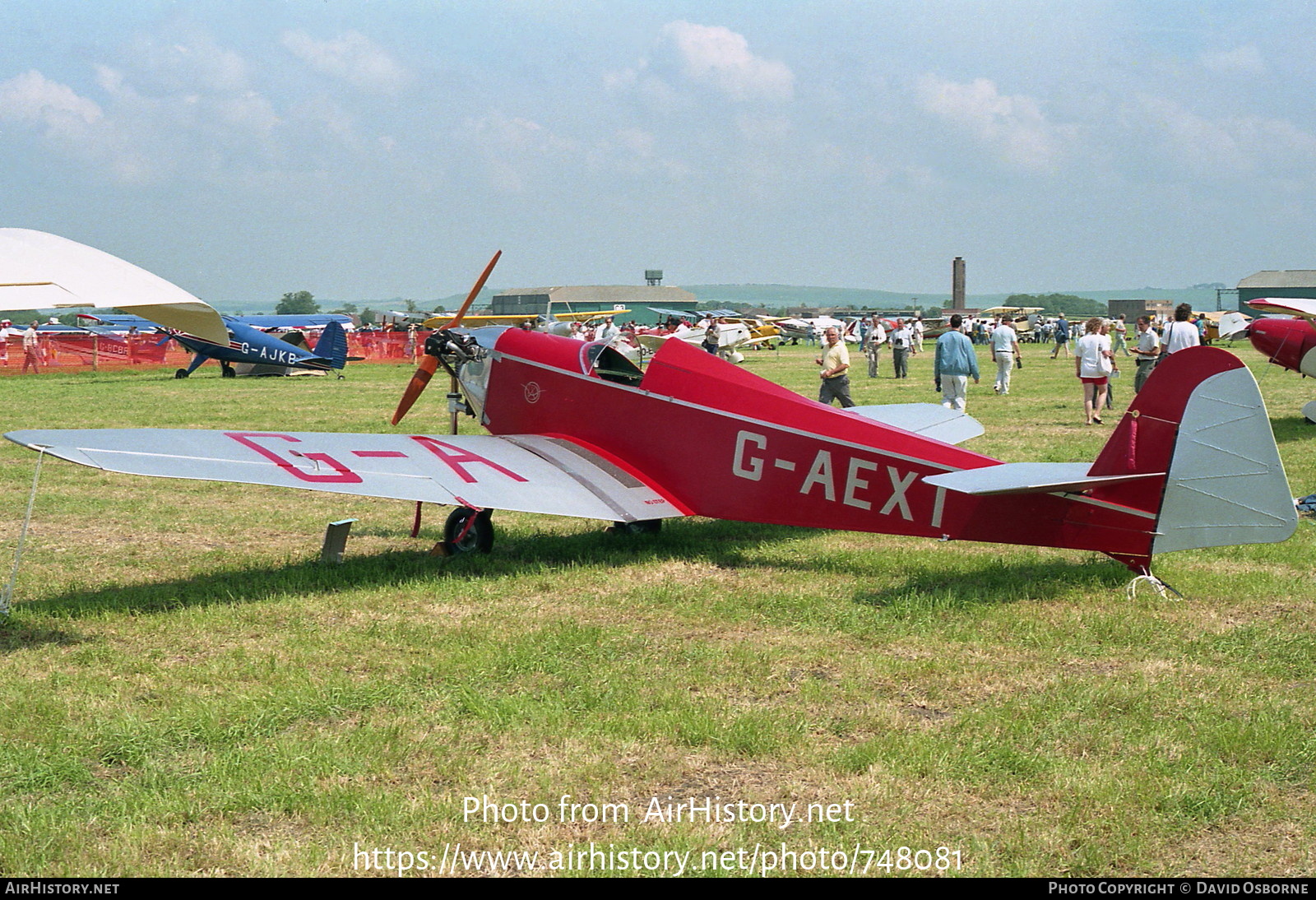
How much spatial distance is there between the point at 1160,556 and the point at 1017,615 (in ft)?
7.06

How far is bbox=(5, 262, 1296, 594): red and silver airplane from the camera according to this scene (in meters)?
6.02

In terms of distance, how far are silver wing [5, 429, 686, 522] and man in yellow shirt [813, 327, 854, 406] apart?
25.0 ft

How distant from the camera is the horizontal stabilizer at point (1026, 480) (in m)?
6.05

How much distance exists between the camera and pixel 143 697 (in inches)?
Answer: 209

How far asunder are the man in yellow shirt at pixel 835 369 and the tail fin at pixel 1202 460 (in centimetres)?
929

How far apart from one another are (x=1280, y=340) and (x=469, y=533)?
15232mm

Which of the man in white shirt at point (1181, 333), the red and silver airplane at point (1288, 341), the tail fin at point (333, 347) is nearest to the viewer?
the man in white shirt at point (1181, 333)

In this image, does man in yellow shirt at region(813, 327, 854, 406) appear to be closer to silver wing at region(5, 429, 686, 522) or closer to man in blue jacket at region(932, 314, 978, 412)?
man in blue jacket at region(932, 314, 978, 412)

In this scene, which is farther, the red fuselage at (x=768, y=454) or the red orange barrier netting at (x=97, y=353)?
the red orange barrier netting at (x=97, y=353)

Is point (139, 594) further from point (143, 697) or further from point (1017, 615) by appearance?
point (1017, 615)

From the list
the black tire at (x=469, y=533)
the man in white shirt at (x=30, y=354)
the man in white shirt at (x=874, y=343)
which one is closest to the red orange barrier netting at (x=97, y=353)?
the man in white shirt at (x=30, y=354)

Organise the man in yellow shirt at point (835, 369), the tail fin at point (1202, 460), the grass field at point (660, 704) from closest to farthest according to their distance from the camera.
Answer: the grass field at point (660, 704)
the tail fin at point (1202, 460)
the man in yellow shirt at point (835, 369)

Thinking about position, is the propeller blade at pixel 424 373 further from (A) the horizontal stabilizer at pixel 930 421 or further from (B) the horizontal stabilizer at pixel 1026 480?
(B) the horizontal stabilizer at pixel 1026 480

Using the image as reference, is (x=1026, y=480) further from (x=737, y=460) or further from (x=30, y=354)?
(x=30, y=354)
